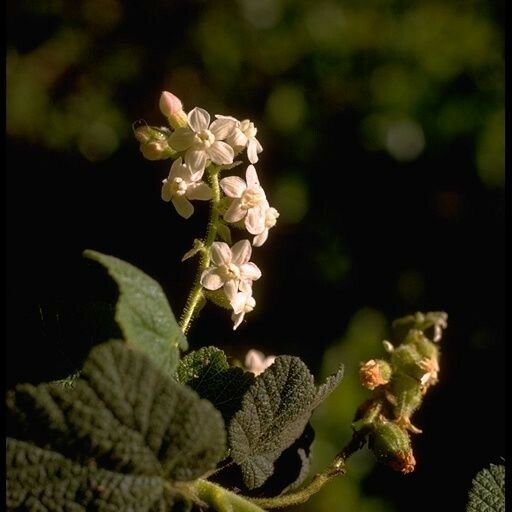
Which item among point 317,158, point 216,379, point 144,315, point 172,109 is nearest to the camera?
point 144,315

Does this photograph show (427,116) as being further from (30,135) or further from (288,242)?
(30,135)

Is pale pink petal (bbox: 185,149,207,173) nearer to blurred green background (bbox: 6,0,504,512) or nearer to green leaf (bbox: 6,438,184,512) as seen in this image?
green leaf (bbox: 6,438,184,512)

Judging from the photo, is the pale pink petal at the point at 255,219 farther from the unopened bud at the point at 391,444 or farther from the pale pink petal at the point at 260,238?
the unopened bud at the point at 391,444

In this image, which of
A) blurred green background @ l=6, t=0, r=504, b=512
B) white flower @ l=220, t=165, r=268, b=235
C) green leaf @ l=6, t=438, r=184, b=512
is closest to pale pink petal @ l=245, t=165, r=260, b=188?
white flower @ l=220, t=165, r=268, b=235

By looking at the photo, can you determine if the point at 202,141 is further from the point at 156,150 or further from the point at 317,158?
the point at 317,158

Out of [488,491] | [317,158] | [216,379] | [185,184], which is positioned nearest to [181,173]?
[185,184]

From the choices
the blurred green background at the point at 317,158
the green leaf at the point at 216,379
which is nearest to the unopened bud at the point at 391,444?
the green leaf at the point at 216,379
